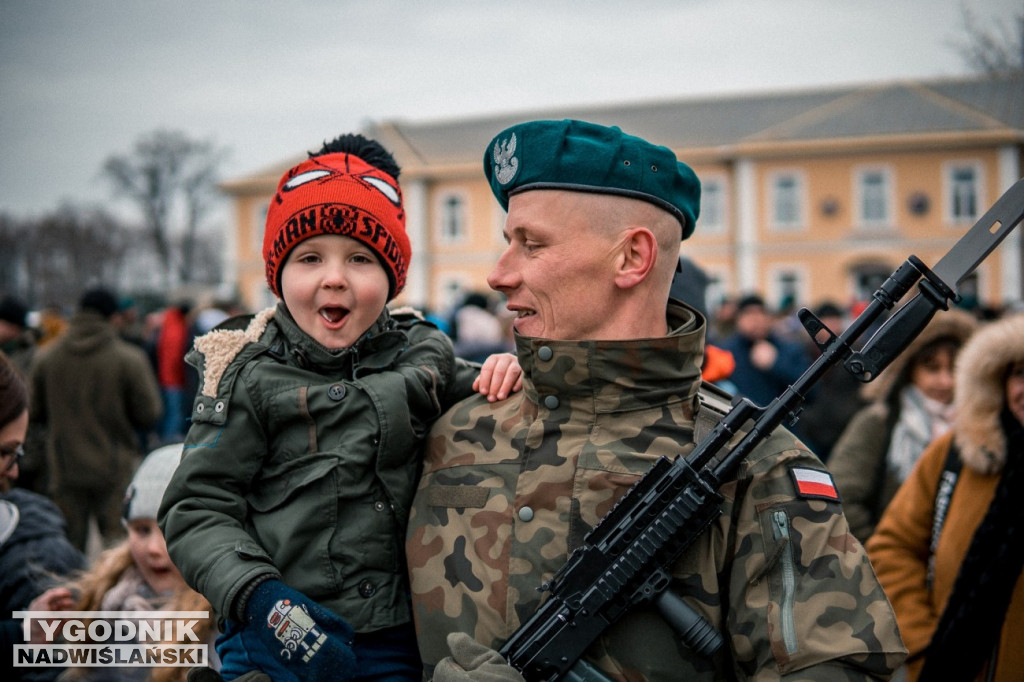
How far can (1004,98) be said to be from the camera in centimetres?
718

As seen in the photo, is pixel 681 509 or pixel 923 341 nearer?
pixel 681 509

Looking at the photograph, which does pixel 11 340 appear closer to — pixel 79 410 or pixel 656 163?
pixel 79 410

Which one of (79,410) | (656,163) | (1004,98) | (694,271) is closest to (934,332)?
(694,271)

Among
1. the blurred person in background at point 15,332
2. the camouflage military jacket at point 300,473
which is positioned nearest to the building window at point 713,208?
the blurred person in background at point 15,332

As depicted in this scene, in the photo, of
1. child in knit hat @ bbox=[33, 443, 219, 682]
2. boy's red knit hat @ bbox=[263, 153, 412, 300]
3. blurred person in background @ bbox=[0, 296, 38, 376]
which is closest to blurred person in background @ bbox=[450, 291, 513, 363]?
child in knit hat @ bbox=[33, 443, 219, 682]

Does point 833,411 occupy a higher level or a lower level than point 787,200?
lower

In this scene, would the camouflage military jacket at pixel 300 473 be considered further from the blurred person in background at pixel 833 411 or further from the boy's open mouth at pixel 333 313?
the blurred person in background at pixel 833 411

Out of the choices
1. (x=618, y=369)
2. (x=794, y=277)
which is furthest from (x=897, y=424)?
(x=794, y=277)

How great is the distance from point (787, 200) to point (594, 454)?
101ft

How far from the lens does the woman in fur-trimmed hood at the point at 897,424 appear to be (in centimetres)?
409

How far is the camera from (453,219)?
32375mm

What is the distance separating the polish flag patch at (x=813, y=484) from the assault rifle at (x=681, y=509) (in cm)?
12

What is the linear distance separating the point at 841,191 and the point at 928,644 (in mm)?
29760

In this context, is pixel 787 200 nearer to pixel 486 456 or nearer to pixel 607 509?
pixel 486 456
